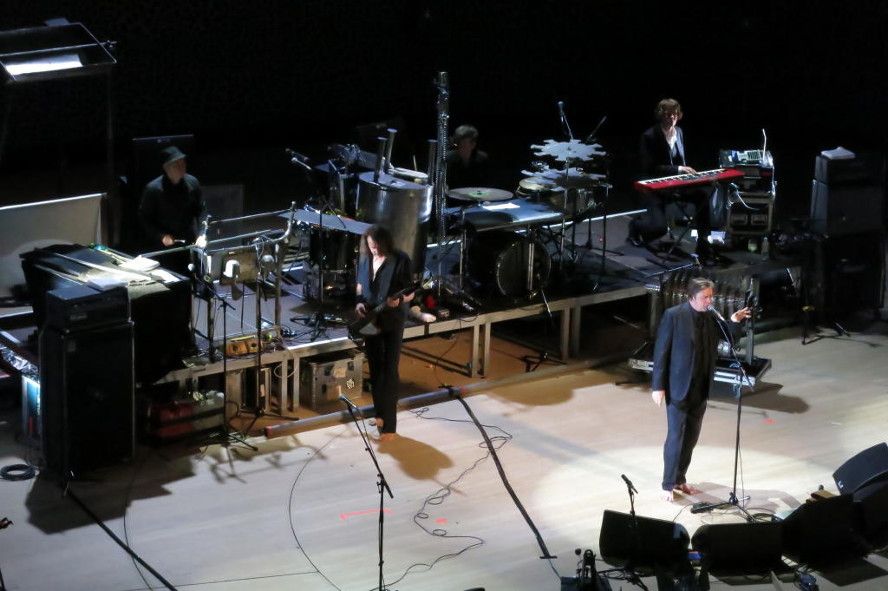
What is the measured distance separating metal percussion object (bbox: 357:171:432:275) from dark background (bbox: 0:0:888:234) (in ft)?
13.8

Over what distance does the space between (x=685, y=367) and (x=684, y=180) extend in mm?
3337

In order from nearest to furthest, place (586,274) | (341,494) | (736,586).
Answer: (736,586)
(341,494)
(586,274)

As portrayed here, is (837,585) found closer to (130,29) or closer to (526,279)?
(526,279)

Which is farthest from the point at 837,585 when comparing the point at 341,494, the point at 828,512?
the point at 341,494

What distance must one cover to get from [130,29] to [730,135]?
7332 mm

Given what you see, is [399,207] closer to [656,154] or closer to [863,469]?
[656,154]

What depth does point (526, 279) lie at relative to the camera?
11.4 metres

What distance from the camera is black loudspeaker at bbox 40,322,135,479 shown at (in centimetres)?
903

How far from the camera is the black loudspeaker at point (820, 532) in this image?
8.44 m

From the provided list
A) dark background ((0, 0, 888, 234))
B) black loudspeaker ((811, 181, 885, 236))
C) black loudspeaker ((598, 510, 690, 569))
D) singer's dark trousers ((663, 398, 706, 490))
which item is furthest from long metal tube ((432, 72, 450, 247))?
dark background ((0, 0, 888, 234))

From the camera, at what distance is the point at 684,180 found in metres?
12.0

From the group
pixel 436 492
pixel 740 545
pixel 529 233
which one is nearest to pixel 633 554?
pixel 740 545

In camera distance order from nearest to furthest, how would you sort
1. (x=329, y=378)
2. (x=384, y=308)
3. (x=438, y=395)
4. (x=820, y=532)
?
(x=820, y=532) < (x=384, y=308) < (x=329, y=378) < (x=438, y=395)

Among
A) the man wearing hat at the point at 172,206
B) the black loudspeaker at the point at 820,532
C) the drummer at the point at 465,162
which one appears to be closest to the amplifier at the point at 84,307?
the man wearing hat at the point at 172,206
